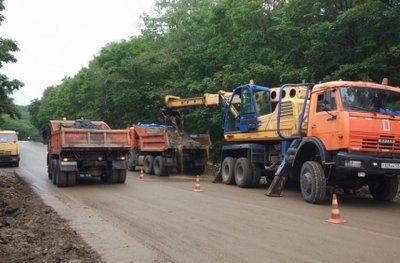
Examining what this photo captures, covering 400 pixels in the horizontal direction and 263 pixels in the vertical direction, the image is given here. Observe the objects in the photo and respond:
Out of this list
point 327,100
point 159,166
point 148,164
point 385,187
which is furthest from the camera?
point 148,164

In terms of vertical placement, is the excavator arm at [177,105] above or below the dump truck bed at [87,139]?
above

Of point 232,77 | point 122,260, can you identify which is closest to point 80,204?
point 122,260

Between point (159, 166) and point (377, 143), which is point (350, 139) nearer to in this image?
point (377, 143)

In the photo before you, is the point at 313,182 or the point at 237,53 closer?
the point at 313,182

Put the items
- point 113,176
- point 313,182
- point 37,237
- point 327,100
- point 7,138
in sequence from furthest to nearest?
point 7,138, point 113,176, point 313,182, point 327,100, point 37,237

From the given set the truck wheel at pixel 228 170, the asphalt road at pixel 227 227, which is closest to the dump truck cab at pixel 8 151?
the asphalt road at pixel 227 227

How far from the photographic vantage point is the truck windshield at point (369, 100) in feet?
36.9

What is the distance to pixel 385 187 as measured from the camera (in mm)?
Result: 12609

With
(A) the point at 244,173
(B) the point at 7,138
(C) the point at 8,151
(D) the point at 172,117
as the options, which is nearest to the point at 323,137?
(A) the point at 244,173

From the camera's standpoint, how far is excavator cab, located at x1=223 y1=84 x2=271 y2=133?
623 inches

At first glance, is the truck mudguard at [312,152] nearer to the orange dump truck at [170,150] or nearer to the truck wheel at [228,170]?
the truck wheel at [228,170]

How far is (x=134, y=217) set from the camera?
9.87 m

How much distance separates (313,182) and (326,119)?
5.16 ft

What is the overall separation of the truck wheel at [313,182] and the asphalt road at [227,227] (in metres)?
0.27
